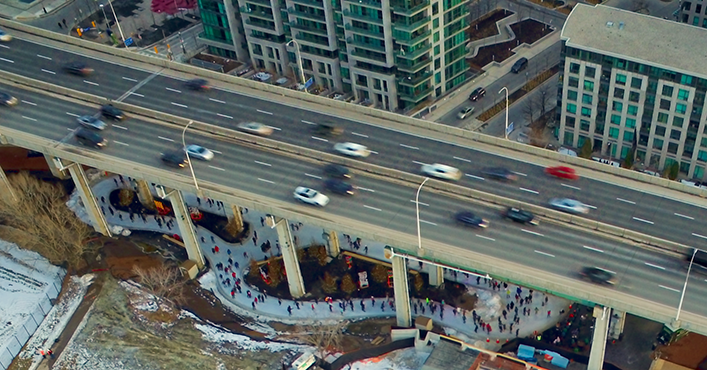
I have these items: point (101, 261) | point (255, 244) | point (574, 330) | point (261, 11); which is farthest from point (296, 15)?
point (574, 330)

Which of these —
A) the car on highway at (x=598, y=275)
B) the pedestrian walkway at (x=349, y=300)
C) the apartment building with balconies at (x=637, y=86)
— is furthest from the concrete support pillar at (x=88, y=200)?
the apartment building with balconies at (x=637, y=86)

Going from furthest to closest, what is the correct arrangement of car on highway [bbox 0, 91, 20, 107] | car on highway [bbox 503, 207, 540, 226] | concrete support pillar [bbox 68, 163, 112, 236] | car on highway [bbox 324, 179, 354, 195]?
car on highway [bbox 0, 91, 20, 107] < concrete support pillar [bbox 68, 163, 112, 236] < car on highway [bbox 324, 179, 354, 195] < car on highway [bbox 503, 207, 540, 226]

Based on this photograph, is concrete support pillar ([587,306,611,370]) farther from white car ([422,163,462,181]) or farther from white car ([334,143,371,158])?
white car ([334,143,371,158])

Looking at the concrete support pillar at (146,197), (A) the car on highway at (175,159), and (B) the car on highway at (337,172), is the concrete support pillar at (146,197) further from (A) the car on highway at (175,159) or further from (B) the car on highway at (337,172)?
(B) the car on highway at (337,172)

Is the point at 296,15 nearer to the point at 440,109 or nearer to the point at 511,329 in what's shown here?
the point at 440,109

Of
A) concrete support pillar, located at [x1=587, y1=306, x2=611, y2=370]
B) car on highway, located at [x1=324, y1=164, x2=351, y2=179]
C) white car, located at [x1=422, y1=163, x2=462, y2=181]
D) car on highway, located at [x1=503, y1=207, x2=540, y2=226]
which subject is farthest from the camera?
car on highway, located at [x1=324, y1=164, x2=351, y2=179]

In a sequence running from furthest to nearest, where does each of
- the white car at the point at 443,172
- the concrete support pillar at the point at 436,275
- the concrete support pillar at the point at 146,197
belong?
the concrete support pillar at the point at 146,197
the concrete support pillar at the point at 436,275
the white car at the point at 443,172

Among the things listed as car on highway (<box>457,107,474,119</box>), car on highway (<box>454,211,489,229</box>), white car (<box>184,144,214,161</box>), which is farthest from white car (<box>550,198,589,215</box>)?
car on highway (<box>457,107,474,119</box>)
